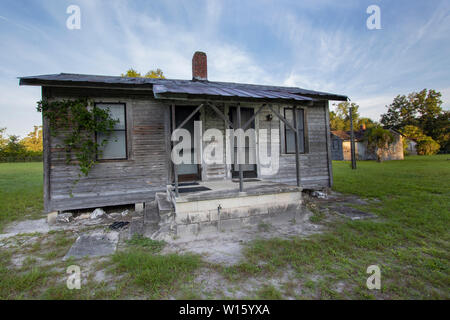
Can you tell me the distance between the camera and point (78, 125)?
4.89 meters

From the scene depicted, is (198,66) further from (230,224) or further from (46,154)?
(230,224)

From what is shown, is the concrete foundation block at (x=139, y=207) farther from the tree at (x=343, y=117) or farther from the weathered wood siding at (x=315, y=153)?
the tree at (x=343, y=117)

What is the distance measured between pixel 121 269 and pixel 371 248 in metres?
3.49

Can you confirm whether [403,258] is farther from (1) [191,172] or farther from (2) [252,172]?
(1) [191,172]

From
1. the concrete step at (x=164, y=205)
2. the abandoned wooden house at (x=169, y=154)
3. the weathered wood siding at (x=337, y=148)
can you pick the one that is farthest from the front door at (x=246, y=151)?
the weathered wood siding at (x=337, y=148)

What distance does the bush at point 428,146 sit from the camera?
28.7 metres

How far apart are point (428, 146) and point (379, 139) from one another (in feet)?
54.2

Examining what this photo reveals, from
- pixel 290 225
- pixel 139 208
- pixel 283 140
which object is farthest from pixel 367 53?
pixel 139 208

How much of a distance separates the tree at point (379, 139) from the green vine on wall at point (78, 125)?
23.5m

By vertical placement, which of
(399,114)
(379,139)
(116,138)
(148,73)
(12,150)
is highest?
(148,73)

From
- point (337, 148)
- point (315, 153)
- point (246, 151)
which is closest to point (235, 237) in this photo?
point (246, 151)

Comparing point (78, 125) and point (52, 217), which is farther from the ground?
point (78, 125)

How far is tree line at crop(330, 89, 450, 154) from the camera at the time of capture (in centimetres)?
2923
